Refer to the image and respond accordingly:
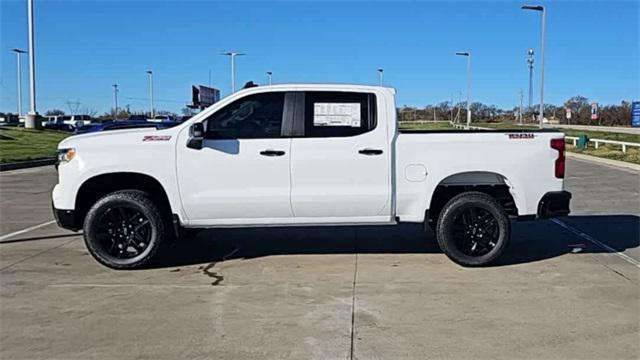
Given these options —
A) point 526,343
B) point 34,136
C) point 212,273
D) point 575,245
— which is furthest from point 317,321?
point 34,136

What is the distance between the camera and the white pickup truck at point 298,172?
292 inches

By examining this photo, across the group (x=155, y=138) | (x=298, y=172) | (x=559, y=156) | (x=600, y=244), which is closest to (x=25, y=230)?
(x=155, y=138)

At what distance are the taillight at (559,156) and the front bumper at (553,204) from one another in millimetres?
212

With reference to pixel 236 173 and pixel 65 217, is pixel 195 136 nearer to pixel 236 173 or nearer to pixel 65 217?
pixel 236 173

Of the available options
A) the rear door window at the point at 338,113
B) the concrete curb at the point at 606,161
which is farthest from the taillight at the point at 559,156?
the concrete curb at the point at 606,161

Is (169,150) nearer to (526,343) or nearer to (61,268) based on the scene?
(61,268)

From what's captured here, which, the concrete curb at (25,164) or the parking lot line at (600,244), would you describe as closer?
the parking lot line at (600,244)

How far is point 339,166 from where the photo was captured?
7.42 m

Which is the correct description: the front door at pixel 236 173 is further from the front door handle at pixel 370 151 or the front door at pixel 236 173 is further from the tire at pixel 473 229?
the tire at pixel 473 229

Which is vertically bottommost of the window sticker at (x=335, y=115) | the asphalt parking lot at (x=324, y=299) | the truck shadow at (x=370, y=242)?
→ the asphalt parking lot at (x=324, y=299)

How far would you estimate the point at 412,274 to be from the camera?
24.1 feet

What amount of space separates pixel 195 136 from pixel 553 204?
3.99m

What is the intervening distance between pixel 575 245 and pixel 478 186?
2.02 m

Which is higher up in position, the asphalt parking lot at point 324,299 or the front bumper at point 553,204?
the front bumper at point 553,204
